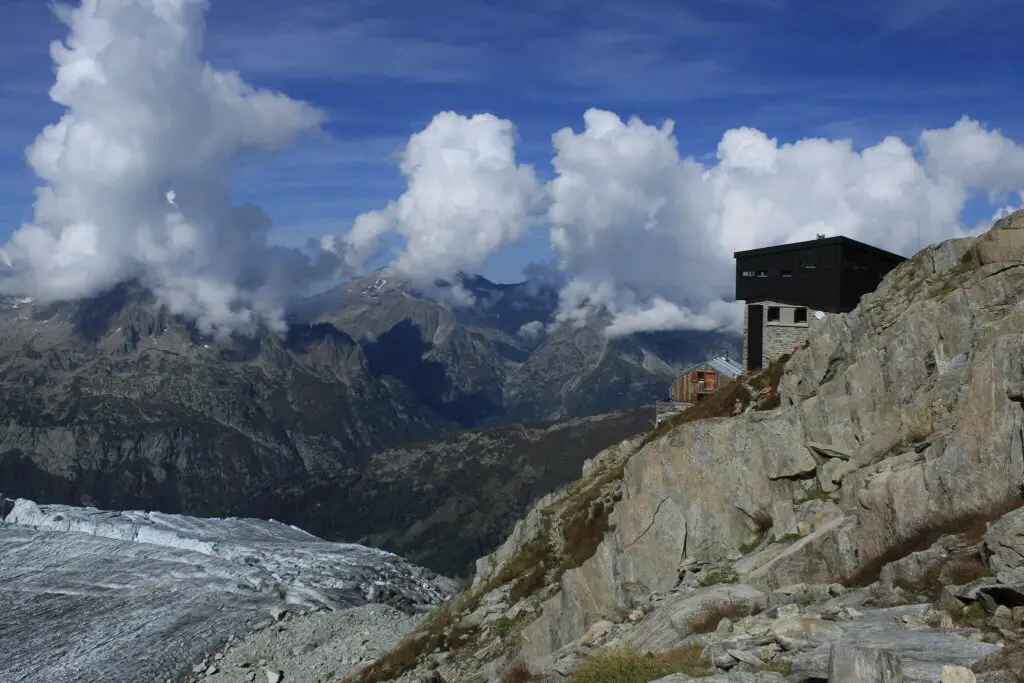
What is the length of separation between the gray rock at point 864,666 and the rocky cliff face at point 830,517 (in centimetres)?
4

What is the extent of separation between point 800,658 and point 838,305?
5528cm

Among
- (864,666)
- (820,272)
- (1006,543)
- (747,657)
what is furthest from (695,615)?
(820,272)

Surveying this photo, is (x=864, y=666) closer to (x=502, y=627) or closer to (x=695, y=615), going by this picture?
(x=695, y=615)

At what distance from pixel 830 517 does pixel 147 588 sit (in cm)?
Answer: 14091

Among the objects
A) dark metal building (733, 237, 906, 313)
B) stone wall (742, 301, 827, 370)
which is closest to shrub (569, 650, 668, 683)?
stone wall (742, 301, 827, 370)

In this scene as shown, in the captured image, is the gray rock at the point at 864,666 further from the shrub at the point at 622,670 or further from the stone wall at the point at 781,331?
the stone wall at the point at 781,331

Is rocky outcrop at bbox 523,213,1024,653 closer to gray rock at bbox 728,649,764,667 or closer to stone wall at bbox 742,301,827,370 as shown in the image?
gray rock at bbox 728,649,764,667

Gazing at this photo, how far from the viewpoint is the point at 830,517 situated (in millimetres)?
27047

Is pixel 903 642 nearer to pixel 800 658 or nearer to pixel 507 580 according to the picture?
pixel 800 658

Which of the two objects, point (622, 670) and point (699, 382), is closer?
point (622, 670)

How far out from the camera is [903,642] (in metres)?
16.2

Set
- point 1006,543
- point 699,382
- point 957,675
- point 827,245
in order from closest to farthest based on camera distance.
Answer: point 957,675 < point 1006,543 < point 827,245 < point 699,382

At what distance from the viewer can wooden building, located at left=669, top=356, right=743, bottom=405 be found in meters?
75.6

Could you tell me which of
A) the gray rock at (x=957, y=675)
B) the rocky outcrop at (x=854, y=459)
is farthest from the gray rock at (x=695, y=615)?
the gray rock at (x=957, y=675)
